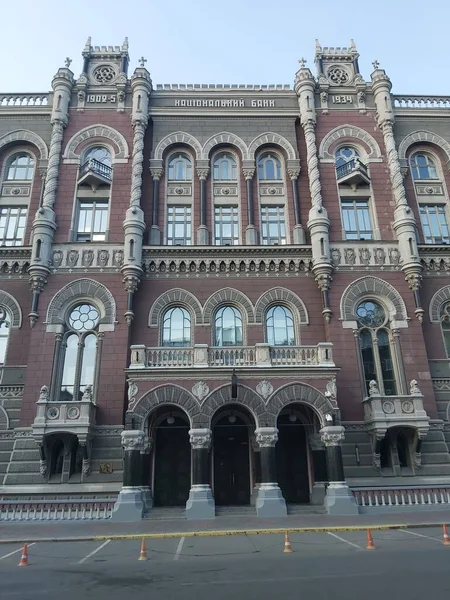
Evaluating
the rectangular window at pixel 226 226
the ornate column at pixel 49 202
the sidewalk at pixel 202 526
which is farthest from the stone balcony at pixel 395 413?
the ornate column at pixel 49 202

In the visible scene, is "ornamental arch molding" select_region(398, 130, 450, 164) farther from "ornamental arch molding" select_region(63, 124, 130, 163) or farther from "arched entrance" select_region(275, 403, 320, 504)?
"arched entrance" select_region(275, 403, 320, 504)

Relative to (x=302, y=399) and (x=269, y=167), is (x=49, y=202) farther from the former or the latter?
(x=302, y=399)

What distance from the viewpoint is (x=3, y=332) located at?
1018 inches

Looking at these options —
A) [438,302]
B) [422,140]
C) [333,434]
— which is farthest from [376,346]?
[422,140]

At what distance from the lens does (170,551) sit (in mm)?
13125

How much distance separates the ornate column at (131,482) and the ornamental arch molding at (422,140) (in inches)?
947

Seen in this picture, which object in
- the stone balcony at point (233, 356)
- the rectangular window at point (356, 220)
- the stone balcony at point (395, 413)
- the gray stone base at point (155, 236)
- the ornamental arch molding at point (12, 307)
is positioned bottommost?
the stone balcony at point (395, 413)

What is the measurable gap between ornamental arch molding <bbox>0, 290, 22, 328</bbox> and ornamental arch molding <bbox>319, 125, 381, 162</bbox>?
20456 millimetres

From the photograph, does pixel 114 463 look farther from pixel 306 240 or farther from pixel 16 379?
pixel 306 240

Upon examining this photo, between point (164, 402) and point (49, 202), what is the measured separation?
14.4 meters

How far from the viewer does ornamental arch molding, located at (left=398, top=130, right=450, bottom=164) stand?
30.3 metres

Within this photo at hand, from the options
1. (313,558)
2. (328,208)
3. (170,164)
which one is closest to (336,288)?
(328,208)

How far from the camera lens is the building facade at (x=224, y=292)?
21422mm

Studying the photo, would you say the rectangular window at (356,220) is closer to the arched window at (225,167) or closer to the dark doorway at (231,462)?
the arched window at (225,167)
